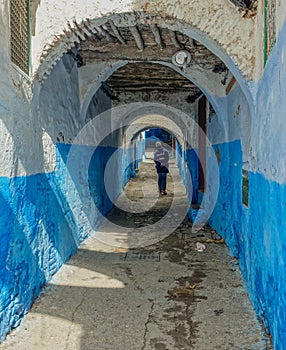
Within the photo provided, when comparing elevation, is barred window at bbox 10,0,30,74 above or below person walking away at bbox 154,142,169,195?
above

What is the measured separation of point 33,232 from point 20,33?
1.83m

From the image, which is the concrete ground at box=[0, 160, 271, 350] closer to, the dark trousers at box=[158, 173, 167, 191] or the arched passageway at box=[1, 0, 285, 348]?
the arched passageway at box=[1, 0, 285, 348]

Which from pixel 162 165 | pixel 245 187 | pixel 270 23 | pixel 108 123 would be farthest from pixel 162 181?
A: pixel 270 23

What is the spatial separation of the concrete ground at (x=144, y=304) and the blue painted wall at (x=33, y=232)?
17cm

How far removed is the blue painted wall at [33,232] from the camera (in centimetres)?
314

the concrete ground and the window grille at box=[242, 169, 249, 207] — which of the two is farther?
the window grille at box=[242, 169, 249, 207]

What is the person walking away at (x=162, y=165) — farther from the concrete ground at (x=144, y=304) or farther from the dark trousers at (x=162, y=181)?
the concrete ground at (x=144, y=304)

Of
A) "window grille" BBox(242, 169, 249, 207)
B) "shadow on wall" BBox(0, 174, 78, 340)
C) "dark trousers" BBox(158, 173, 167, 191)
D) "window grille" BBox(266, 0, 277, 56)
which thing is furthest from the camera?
"dark trousers" BBox(158, 173, 167, 191)

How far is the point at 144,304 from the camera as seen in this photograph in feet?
12.7

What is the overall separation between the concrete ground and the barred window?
2.26 metres

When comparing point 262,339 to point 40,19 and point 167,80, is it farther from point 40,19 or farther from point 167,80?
point 167,80

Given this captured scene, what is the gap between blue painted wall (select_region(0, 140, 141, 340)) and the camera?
10.3 feet

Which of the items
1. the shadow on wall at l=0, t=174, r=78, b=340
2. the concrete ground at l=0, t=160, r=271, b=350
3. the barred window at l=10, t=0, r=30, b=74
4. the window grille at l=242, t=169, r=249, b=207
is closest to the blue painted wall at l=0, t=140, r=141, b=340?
the shadow on wall at l=0, t=174, r=78, b=340

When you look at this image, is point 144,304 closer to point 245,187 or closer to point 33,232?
point 33,232
